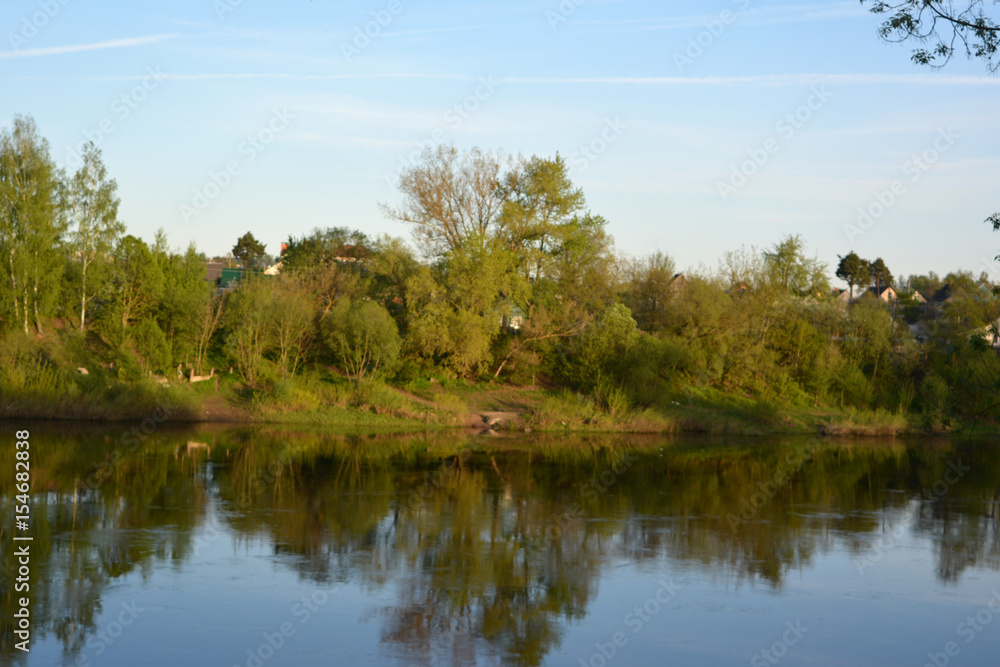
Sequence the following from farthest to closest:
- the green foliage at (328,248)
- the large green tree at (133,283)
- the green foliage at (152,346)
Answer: the green foliage at (328,248)
the large green tree at (133,283)
the green foliage at (152,346)

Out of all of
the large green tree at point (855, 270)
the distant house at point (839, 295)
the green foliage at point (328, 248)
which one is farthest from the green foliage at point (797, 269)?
the large green tree at point (855, 270)

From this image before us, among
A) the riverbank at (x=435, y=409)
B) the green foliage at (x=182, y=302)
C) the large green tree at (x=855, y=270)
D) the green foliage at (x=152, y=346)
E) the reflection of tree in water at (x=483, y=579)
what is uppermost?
the large green tree at (x=855, y=270)

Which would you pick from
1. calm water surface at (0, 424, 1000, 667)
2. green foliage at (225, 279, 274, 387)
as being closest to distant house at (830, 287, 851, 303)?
calm water surface at (0, 424, 1000, 667)

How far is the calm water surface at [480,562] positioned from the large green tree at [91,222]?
1051cm

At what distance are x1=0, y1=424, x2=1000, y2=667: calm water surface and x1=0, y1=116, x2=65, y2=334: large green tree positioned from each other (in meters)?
9.41

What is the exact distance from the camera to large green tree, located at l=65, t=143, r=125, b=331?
3556cm

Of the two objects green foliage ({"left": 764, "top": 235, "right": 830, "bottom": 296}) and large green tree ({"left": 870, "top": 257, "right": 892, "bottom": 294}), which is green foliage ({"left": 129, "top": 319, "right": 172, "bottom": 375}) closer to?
green foliage ({"left": 764, "top": 235, "right": 830, "bottom": 296})

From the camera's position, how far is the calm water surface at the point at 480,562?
10.8 metres

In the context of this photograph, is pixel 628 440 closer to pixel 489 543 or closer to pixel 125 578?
pixel 489 543

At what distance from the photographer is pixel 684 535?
1727 cm

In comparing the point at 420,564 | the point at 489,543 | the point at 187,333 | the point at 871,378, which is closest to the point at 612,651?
the point at 420,564

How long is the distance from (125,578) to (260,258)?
84.1m

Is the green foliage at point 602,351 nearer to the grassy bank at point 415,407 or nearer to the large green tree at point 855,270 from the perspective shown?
the grassy bank at point 415,407

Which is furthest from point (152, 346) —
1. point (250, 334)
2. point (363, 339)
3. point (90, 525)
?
point (90, 525)
